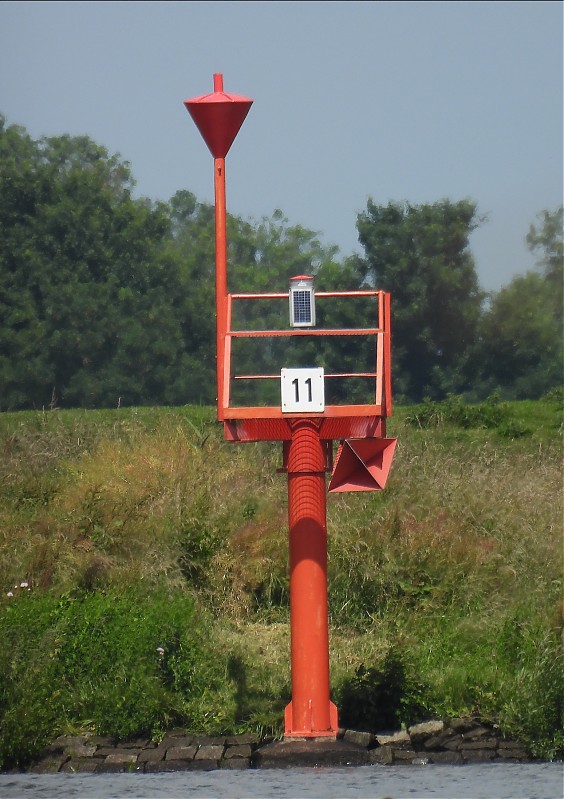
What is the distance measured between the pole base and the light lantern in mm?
2492

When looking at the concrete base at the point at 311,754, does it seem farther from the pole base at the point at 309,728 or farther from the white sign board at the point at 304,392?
the white sign board at the point at 304,392

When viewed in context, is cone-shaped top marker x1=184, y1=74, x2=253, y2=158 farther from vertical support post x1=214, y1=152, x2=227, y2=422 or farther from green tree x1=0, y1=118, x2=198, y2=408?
green tree x1=0, y1=118, x2=198, y2=408

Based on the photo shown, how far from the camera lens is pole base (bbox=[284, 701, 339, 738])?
757 centimetres

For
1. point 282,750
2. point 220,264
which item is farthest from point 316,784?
point 220,264

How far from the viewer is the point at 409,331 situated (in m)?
23.1

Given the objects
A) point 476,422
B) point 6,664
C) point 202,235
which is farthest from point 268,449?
point 202,235

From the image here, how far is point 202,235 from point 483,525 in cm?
2080

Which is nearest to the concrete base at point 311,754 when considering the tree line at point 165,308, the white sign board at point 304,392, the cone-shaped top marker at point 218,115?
the white sign board at point 304,392

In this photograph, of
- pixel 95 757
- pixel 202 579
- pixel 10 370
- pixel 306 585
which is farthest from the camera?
pixel 10 370

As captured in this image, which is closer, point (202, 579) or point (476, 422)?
point (202, 579)

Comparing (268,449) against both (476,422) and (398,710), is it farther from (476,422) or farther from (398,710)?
(398,710)

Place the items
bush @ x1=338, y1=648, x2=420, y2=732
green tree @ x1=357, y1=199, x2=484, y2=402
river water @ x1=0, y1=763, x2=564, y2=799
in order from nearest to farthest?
river water @ x1=0, y1=763, x2=564, y2=799, bush @ x1=338, y1=648, x2=420, y2=732, green tree @ x1=357, y1=199, x2=484, y2=402

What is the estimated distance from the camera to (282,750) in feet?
24.8

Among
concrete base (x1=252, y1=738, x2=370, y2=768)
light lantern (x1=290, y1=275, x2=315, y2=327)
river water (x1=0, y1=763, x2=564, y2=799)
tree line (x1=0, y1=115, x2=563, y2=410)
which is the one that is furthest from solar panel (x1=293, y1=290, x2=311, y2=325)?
tree line (x1=0, y1=115, x2=563, y2=410)
